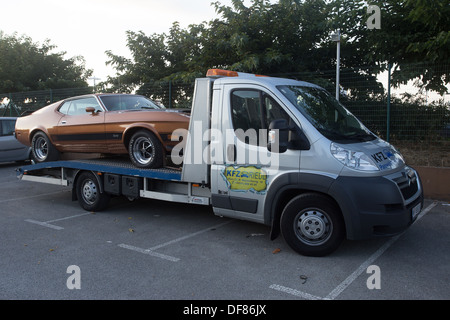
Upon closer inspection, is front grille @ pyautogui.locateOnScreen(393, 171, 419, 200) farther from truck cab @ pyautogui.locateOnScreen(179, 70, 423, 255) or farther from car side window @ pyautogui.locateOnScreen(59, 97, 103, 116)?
car side window @ pyautogui.locateOnScreen(59, 97, 103, 116)

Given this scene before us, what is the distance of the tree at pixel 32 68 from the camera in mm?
22970

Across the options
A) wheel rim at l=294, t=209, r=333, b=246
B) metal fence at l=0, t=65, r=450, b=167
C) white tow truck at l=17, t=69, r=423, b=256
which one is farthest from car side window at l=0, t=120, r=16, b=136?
wheel rim at l=294, t=209, r=333, b=246

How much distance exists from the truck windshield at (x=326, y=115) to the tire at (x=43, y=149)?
5140mm

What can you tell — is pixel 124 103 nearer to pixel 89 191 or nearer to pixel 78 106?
pixel 78 106

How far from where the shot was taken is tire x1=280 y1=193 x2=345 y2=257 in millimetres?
4734

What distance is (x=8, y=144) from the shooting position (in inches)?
512

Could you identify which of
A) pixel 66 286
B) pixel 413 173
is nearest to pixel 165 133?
pixel 66 286

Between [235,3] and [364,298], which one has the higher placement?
[235,3]

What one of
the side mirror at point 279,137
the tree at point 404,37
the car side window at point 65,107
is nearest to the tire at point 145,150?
the car side window at point 65,107

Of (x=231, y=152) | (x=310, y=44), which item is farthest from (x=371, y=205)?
(x=310, y=44)

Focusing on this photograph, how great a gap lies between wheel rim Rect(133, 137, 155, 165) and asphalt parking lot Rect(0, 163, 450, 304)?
A: 105 cm
